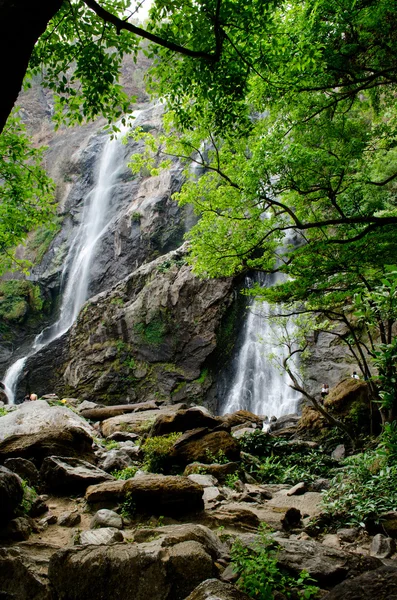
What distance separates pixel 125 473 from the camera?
26.8ft

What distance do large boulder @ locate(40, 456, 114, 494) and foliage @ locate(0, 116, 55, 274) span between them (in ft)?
16.3

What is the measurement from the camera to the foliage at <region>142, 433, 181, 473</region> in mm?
9119

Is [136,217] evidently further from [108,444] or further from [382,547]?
[382,547]

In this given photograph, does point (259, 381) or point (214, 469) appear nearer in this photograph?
point (214, 469)

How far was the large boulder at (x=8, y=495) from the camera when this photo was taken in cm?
447

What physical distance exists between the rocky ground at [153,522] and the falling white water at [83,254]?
19.3 metres

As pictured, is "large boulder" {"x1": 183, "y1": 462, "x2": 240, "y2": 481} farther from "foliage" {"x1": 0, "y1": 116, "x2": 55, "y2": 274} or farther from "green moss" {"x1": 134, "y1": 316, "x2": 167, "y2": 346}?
"green moss" {"x1": 134, "y1": 316, "x2": 167, "y2": 346}

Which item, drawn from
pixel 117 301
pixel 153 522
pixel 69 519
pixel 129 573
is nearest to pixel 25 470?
pixel 69 519

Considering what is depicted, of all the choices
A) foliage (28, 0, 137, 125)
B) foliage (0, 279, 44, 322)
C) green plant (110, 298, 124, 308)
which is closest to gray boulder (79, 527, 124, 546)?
foliage (28, 0, 137, 125)

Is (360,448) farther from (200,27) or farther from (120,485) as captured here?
(200,27)

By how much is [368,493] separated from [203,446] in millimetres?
4490

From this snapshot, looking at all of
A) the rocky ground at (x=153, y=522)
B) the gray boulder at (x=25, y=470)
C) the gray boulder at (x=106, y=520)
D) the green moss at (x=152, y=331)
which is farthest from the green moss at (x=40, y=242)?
the gray boulder at (x=106, y=520)

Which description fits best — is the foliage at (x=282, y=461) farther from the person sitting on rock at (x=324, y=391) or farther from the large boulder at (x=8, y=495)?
the large boulder at (x=8, y=495)

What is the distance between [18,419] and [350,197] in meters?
9.12
